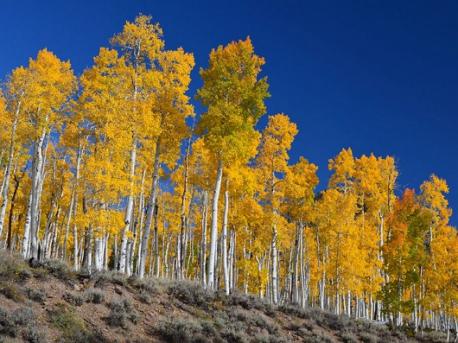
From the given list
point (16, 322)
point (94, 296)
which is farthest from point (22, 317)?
point (94, 296)

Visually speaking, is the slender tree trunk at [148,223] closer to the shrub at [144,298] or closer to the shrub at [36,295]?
the shrub at [144,298]

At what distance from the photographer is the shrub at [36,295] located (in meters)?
13.4

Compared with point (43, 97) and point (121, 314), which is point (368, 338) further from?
point (43, 97)

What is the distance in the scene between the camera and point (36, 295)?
13.5m

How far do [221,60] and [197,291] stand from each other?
10.8m

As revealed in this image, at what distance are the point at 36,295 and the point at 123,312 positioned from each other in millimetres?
2787

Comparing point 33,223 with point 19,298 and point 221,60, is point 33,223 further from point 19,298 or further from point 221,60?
point 221,60

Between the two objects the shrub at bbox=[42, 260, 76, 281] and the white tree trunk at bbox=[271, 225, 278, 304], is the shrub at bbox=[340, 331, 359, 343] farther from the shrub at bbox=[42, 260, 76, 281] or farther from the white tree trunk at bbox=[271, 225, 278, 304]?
the shrub at bbox=[42, 260, 76, 281]

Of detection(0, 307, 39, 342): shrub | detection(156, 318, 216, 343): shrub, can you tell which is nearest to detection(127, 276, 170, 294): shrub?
detection(156, 318, 216, 343): shrub

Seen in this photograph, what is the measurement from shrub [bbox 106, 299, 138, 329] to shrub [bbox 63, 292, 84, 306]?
1.05m

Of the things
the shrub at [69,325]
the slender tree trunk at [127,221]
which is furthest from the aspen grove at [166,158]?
the shrub at [69,325]

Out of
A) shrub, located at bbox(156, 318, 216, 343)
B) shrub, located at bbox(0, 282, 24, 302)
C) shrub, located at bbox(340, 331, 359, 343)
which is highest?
shrub, located at bbox(0, 282, 24, 302)

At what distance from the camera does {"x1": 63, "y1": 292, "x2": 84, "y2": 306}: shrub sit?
14227 mm

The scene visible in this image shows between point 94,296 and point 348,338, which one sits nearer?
point 94,296
